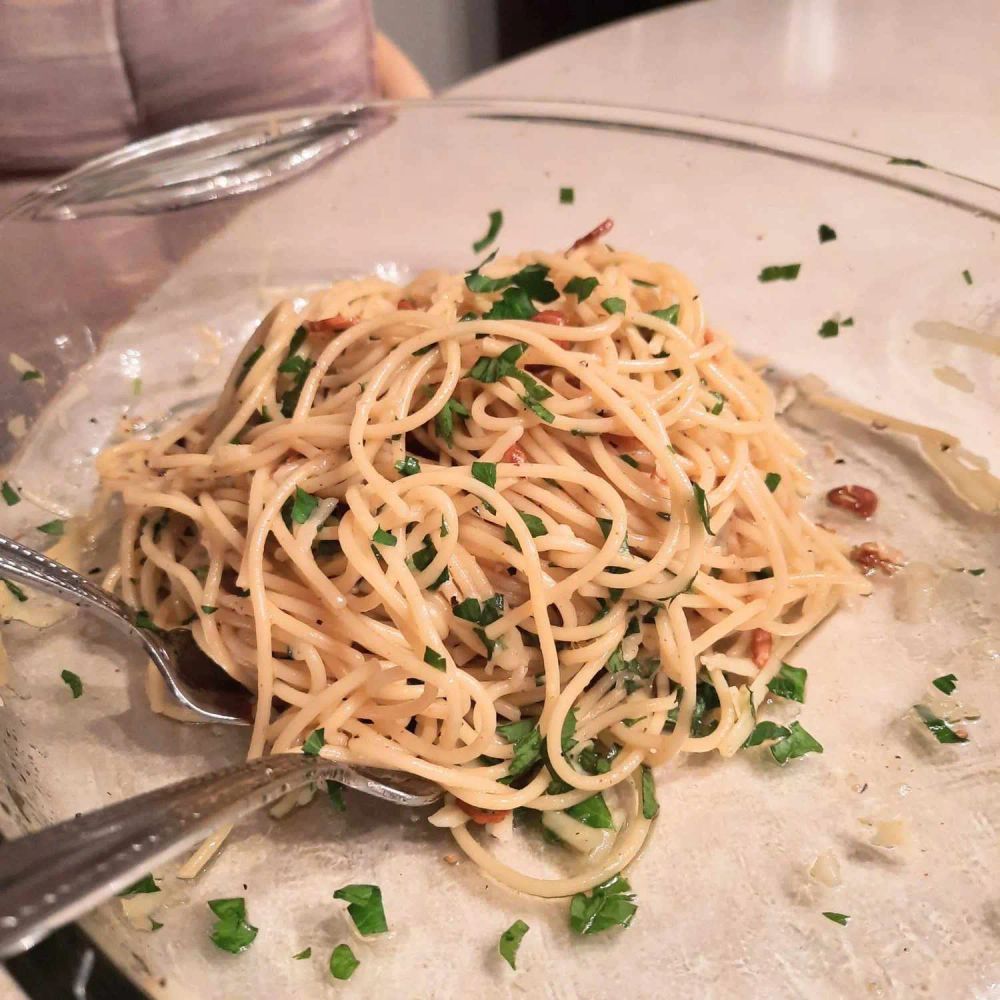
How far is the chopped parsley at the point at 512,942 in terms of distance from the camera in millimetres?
917

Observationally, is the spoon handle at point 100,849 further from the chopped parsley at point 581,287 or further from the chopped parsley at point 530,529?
the chopped parsley at point 581,287

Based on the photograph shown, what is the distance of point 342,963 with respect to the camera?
2.94ft

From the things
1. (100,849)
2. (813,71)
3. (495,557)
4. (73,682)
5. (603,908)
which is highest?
(813,71)

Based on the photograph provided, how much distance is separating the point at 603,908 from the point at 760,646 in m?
0.40

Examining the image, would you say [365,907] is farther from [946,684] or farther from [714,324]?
[714,324]

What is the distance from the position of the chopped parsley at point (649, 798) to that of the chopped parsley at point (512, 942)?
195 mm

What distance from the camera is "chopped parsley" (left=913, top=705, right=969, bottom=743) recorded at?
1.10 m

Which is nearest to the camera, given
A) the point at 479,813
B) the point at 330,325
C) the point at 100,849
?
the point at 100,849

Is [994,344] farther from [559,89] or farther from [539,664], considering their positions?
[559,89]

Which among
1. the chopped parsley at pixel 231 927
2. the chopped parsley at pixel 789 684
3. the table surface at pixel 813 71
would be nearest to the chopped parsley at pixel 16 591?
the chopped parsley at pixel 231 927

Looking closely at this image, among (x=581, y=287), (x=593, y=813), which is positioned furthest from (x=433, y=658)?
(x=581, y=287)

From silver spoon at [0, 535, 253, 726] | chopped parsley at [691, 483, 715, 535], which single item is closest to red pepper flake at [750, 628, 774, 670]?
chopped parsley at [691, 483, 715, 535]

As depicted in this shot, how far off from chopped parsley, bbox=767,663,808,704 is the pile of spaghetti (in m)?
0.02

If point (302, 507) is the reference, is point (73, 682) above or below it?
below
